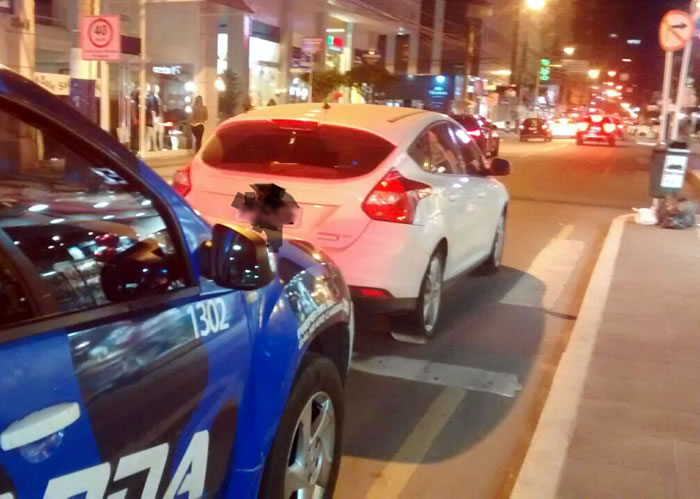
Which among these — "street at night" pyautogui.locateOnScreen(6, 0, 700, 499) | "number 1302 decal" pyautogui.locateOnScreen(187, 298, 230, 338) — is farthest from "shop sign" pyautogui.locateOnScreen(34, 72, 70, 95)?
"number 1302 decal" pyautogui.locateOnScreen(187, 298, 230, 338)

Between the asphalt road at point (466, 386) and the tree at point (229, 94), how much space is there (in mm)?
18514

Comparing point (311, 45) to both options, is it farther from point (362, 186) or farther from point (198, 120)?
point (362, 186)

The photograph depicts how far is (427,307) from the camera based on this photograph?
6.59 meters

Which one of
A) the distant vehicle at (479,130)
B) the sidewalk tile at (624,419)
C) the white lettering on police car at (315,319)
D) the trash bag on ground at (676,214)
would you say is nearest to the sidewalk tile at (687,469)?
the sidewalk tile at (624,419)

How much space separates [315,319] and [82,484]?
1.54 meters

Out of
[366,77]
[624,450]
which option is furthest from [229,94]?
[624,450]

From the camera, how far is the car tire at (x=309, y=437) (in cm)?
322

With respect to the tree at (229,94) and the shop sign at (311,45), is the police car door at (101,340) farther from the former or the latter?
the shop sign at (311,45)

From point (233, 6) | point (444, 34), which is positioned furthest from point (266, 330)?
point (444, 34)

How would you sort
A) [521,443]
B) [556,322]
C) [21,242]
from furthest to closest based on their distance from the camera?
[556,322] < [521,443] < [21,242]

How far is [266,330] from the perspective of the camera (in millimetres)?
3111

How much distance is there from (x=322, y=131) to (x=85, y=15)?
26.2 ft

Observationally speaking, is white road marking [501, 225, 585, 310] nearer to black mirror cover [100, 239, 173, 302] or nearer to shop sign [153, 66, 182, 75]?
black mirror cover [100, 239, 173, 302]

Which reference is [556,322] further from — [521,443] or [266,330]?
[266,330]
